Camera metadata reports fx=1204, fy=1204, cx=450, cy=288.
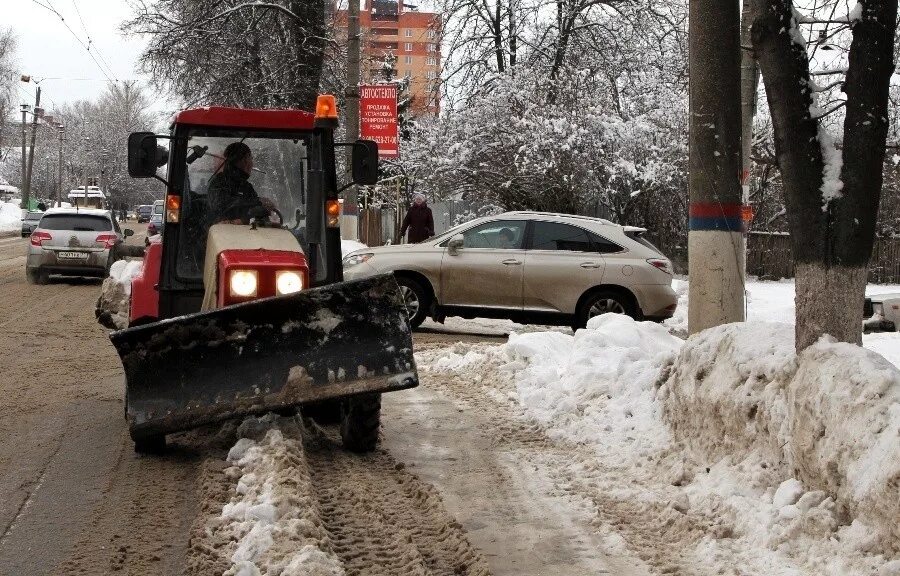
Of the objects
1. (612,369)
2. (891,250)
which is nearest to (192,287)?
(612,369)

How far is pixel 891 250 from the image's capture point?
27906mm

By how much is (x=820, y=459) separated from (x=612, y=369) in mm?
3988

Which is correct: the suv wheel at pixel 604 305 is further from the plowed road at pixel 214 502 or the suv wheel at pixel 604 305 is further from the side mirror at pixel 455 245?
the plowed road at pixel 214 502

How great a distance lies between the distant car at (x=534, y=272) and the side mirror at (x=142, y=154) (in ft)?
24.2

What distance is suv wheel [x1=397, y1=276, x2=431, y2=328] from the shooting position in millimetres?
15336

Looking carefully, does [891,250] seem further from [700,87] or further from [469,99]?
[700,87]

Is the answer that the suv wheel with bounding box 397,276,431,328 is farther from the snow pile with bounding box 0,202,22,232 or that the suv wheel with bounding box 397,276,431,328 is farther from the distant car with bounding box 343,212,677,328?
the snow pile with bounding box 0,202,22,232

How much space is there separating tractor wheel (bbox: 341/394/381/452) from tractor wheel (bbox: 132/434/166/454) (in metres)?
1.15

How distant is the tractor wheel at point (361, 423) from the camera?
7578 millimetres

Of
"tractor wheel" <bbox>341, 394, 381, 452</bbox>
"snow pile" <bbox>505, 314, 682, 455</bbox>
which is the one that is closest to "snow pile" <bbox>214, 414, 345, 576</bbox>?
"tractor wheel" <bbox>341, 394, 381, 452</bbox>

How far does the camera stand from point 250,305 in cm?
714

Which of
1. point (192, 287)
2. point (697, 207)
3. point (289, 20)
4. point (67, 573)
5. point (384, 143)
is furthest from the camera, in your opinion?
point (289, 20)

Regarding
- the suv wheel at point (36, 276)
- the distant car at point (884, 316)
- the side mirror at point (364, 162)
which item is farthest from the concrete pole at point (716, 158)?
the suv wheel at point (36, 276)

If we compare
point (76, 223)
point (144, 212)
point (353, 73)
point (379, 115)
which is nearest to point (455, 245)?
point (353, 73)
